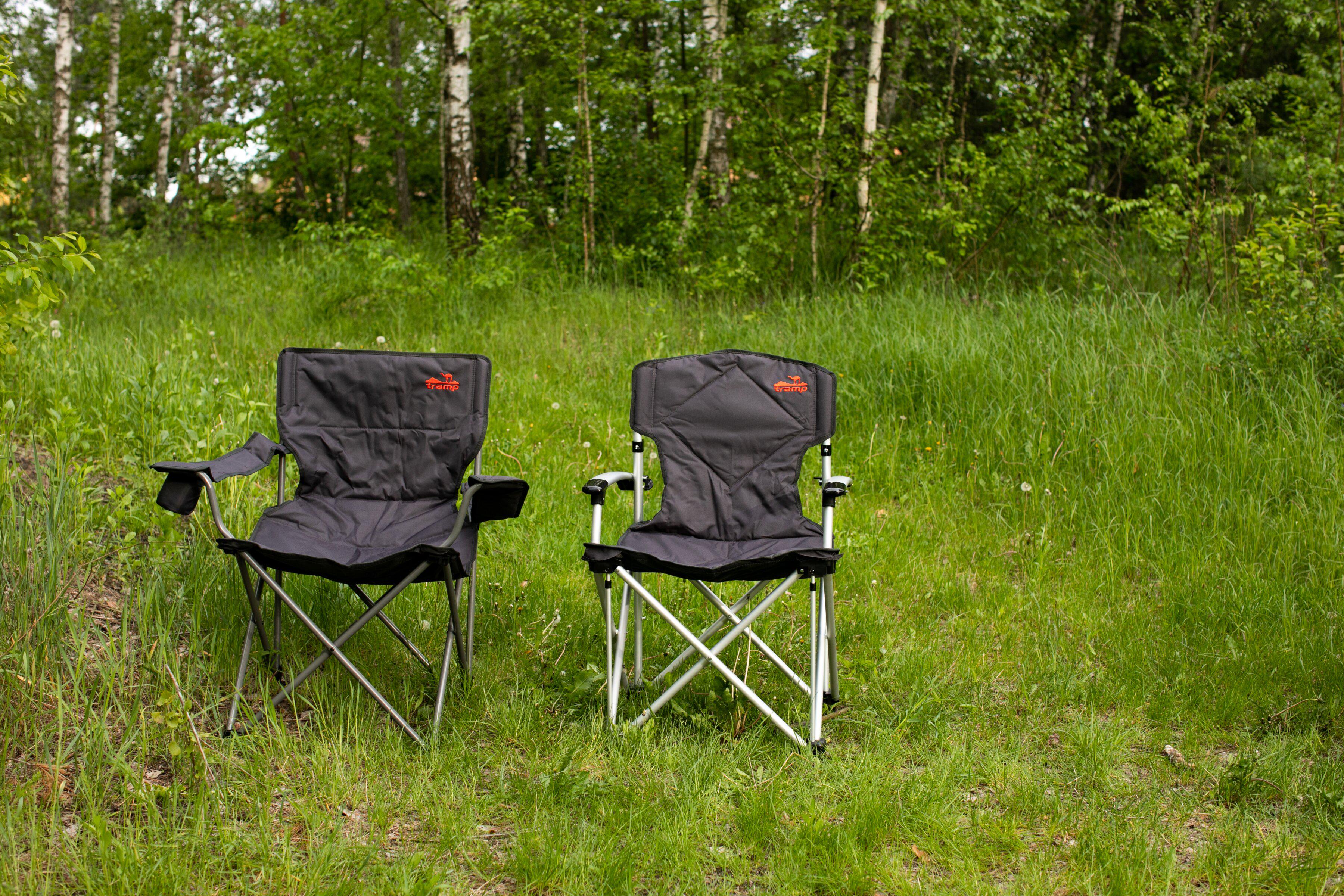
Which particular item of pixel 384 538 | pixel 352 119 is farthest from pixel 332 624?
pixel 352 119

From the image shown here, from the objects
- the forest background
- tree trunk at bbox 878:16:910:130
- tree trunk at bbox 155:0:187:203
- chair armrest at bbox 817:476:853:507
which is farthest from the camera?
tree trunk at bbox 155:0:187:203

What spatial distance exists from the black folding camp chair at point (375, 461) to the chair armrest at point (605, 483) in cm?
22

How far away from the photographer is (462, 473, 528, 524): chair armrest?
7.68ft

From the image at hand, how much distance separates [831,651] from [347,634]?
125 cm

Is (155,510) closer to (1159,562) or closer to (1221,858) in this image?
(1221,858)

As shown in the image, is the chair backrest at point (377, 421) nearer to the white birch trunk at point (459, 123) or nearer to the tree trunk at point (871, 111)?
the tree trunk at point (871, 111)

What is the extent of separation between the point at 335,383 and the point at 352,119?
7.19m

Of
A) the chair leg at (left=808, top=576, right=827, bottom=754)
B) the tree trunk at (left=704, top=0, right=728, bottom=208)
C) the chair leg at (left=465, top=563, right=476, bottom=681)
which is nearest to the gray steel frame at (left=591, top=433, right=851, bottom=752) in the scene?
the chair leg at (left=808, top=576, right=827, bottom=754)

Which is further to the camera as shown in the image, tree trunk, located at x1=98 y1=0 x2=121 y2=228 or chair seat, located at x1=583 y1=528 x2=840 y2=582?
tree trunk, located at x1=98 y1=0 x2=121 y2=228

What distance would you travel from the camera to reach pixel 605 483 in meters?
2.51

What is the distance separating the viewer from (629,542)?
2621 mm

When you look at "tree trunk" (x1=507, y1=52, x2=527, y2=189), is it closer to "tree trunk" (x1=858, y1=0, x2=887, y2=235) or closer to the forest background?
the forest background

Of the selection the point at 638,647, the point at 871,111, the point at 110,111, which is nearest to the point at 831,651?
the point at 638,647

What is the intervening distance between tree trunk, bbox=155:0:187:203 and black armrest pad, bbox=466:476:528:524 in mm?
9007
